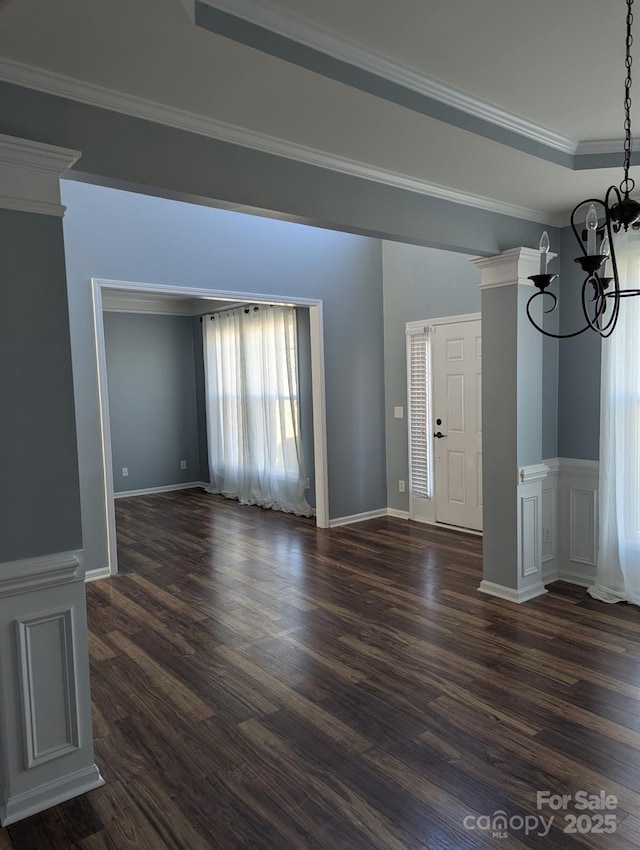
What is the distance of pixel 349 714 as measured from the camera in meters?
2.59

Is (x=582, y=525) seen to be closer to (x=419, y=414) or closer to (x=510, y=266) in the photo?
(x=510, y=266)

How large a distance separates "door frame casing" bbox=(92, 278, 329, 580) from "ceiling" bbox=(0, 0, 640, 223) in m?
2.43

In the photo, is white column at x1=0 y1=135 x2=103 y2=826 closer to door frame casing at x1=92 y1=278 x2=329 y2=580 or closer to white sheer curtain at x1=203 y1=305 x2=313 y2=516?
door frame casing at x1=92 y1=278 x2=329 y2=580

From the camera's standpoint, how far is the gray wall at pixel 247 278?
174 inches

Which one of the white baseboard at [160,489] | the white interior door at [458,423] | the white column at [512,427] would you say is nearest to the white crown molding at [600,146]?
the white column at [512,427]

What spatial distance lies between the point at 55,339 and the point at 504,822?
228 centimetres

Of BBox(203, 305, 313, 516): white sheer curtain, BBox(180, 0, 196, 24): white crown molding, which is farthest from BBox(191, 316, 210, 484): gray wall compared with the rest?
BBox(180, 0, 196, 24): white crown molding

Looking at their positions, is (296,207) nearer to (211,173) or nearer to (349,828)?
(211,173)

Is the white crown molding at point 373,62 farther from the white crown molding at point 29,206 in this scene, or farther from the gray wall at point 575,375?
the gray wall at point 575,375

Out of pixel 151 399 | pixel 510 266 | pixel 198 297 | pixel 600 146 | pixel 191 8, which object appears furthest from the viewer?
pixel 151 399

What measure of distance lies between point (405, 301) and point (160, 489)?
15.1 ft

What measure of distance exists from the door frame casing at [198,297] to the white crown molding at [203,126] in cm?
237

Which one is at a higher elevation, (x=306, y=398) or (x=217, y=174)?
(x=217, y=174)

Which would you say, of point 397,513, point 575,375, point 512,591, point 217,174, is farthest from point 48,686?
point 397,513
